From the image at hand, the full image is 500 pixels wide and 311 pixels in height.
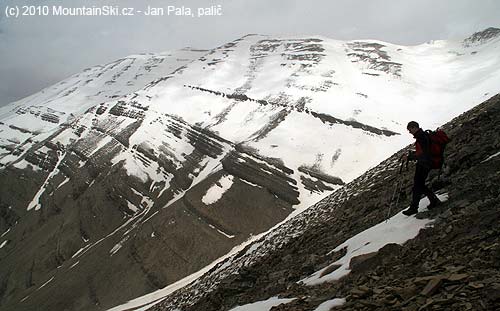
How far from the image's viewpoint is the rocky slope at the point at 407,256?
6648mm

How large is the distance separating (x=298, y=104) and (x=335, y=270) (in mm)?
112056

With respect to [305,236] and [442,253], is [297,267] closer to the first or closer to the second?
[305,236]

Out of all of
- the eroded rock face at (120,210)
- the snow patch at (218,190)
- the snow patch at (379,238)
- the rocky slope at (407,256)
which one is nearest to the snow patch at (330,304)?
the rocky slope at (407,256)

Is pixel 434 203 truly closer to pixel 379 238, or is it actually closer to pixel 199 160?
pixel 379 238

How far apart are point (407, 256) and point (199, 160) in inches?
4057

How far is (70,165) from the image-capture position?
136250 millimetres

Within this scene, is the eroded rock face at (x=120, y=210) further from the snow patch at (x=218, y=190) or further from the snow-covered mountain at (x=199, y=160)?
the snow patch at (x=218, y=190)

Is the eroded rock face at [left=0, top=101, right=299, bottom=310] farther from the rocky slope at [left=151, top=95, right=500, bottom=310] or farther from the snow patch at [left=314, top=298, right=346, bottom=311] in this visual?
the snow patch at [left=314, top=298, right=346, bottom=311]

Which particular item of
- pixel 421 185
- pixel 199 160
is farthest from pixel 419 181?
pixel 199 160

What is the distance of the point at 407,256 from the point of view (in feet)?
29.3

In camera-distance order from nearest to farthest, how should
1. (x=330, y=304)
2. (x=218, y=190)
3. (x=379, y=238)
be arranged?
(x=330, y=304)
(x=379, y=238)
(x=218, y=190)

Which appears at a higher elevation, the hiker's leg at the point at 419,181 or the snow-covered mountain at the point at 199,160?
the hiker's leg at the point at 419,181

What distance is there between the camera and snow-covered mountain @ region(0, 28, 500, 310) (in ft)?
265

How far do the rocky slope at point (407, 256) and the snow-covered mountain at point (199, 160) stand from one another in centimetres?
5611
